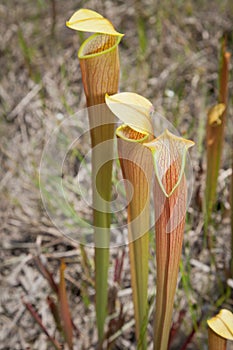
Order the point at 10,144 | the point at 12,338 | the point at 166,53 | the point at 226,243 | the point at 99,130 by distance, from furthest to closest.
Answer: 1. the point at 166,53
2. the point at 10,144
3. the point at 226,243
4. the point at 12,338
5. the point at 99,130

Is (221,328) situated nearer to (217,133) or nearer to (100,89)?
(100,89)

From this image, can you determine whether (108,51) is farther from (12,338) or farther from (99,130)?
(12,338)

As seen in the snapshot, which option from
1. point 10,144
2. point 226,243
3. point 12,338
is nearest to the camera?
point 12,338

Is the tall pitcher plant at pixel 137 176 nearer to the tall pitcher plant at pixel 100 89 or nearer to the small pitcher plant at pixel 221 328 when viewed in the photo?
the tall pitcher plant at pixel 100 89

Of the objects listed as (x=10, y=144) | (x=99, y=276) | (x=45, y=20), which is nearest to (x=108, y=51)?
(x=99, y=276)

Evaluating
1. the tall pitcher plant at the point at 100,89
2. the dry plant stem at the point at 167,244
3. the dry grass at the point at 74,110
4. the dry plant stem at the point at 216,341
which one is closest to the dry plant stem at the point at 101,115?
the tall pitcher plant at the point at 100,89

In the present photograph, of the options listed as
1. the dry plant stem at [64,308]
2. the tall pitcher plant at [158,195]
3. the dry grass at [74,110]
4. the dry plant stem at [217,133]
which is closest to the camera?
the tall pitcher plant at [158,195]

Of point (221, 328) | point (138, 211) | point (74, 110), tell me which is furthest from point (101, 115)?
point (74, 110)
